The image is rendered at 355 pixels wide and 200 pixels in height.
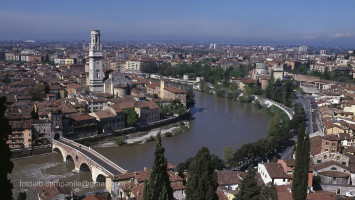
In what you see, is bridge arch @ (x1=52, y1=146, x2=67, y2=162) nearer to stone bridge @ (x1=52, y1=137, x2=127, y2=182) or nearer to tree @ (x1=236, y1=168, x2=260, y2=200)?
stone bridge @ (x1=52, y1=137, x2=127, y2=182)

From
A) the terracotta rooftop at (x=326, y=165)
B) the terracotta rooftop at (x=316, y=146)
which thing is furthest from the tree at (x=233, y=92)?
the terracotta rooftop at (x=326, y=165)

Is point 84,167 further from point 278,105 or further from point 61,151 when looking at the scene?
point 278,105

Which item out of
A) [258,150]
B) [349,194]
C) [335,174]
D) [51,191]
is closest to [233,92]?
[258,150]

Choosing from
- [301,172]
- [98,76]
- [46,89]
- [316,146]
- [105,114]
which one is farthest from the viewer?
[98,76]

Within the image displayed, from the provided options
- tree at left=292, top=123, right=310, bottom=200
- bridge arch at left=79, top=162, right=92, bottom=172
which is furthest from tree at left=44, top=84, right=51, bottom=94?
tree at left=292, top=123, right=310, bottom=200

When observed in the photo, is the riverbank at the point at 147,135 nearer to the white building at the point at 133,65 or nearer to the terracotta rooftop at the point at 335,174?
the terracotta rooftop at the point at 335,174
